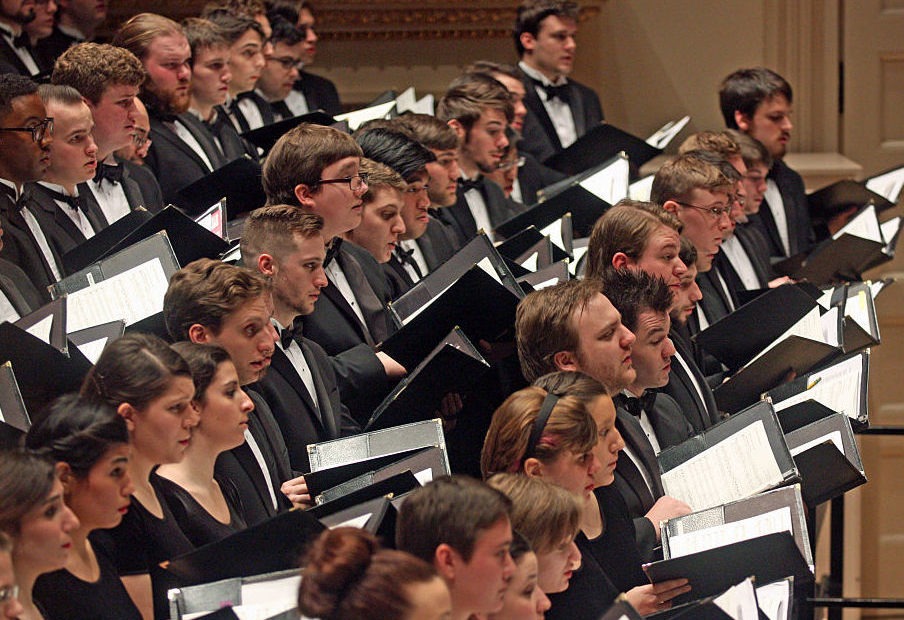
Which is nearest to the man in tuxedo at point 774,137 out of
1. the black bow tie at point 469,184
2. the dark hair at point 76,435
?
the black bow tie at point 469,184

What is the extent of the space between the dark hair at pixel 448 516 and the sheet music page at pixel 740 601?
354 millimetres

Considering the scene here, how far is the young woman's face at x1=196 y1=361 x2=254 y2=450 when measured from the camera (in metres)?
2.62

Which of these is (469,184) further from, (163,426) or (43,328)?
(163,426)

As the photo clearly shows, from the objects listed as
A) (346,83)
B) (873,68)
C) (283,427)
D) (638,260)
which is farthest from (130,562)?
(873,68)

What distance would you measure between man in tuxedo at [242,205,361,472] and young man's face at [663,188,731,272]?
1576 millimetres

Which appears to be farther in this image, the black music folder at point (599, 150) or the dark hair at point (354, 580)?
the black music folder at point (599, 150)

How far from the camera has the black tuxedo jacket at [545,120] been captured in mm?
6223

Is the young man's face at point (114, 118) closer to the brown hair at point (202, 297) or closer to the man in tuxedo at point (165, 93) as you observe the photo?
the man in tuxedo at point (165, 93)

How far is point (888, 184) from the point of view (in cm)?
555

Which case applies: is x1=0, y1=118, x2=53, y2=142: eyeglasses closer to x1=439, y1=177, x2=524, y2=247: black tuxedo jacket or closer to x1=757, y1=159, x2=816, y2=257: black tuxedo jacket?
x1=439, y1=177, x2=524, y2=247: black tuxedo jacket

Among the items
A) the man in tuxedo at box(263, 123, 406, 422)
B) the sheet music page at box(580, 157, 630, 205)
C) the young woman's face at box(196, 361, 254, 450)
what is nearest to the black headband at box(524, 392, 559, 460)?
the young woman's face at box(196, 361, 254, 450)

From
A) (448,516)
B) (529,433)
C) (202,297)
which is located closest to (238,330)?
(202,297)

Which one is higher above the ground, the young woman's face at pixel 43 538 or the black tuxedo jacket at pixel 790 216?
the young woman's face at pixel 43 538

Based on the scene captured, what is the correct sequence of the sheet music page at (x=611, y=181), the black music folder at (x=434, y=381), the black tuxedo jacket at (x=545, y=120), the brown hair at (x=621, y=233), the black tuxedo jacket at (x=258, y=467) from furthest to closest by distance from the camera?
the black tuxedo jacket at (x=545, y=120) → the sheet music page at (x=611, y=181) → the brown hair at (x=621, y=233) → the black music folder at (x=434, y=381) → the black tuxedo jacket at (x=258, y=467)
